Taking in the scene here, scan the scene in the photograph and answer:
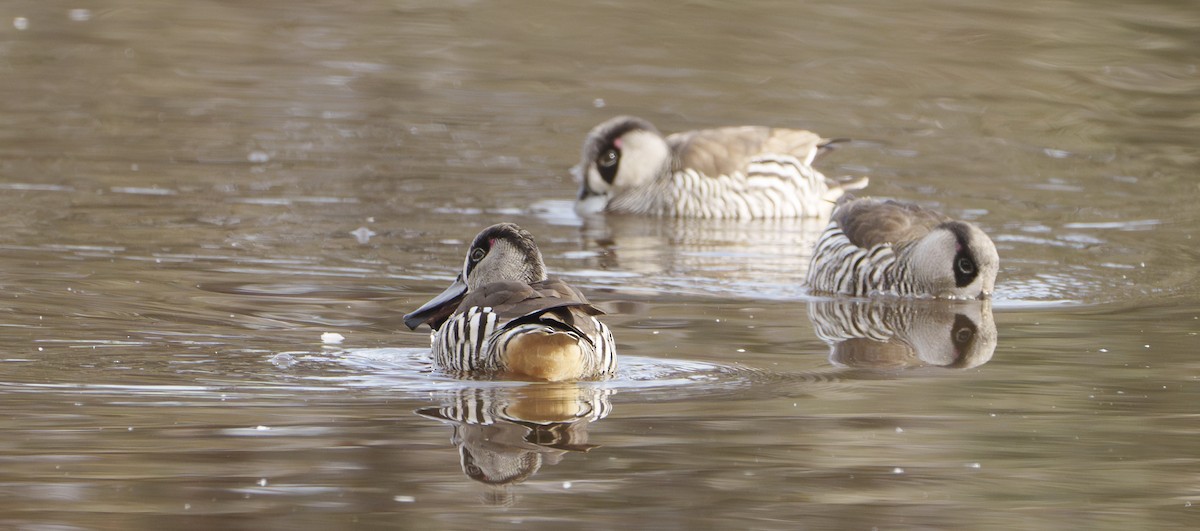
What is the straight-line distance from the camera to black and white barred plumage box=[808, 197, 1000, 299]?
12.7 meters

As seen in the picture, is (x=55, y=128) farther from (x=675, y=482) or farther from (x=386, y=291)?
(x=675, y=482)

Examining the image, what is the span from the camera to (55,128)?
18.8 metres

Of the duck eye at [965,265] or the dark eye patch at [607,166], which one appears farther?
the dark eye patch at [607,166]

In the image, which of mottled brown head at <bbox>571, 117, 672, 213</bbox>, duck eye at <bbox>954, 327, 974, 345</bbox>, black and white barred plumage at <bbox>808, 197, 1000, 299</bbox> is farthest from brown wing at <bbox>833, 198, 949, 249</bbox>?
mottled brown head at <bbox>571, 117, 672, 213</bbox>

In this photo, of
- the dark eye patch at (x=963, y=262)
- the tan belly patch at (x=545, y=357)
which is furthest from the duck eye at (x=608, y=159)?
the tan belly patch at (x=545, y=357)

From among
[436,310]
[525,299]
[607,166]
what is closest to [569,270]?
[436,310]

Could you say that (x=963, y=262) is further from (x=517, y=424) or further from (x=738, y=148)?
(x=738, y=148)

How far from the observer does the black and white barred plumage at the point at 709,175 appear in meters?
17.5

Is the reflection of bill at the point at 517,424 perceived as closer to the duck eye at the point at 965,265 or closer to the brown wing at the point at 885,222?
the duck eye at the point at 965,265

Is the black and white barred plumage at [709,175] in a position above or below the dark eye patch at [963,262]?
below

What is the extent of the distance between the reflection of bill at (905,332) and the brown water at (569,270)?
5cm

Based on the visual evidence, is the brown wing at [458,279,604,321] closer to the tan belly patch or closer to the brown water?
the tan belly patch

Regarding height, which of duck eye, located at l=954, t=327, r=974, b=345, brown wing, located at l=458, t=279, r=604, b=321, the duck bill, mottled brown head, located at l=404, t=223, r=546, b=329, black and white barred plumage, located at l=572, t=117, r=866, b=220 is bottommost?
black and white barred plumage, located at l=572, t=117, r=866, b=220

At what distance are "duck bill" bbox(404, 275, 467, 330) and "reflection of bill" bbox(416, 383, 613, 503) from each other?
1.22m
